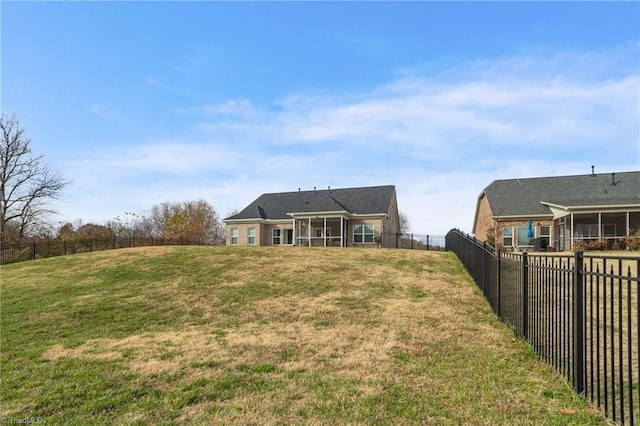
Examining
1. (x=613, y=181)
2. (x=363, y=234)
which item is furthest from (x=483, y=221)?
(x=363, y=234)

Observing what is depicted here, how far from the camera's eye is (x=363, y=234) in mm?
29609

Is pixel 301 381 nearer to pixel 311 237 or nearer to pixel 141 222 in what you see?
pixel 311 237

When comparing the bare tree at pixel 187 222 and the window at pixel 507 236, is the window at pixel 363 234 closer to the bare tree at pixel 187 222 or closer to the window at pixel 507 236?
the window at pixel 507 236

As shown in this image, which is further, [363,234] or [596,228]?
[363,234]

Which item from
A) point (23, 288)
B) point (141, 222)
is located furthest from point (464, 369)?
point (141, 222)

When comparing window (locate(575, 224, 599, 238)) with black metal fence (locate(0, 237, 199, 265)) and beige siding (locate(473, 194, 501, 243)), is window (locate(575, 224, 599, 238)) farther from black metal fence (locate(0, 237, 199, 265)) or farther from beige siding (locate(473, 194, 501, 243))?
black metal fence (locate(0, 237, 199, 265))

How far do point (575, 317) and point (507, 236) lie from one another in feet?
82.7

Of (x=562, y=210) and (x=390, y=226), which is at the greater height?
(x=562, y=210)

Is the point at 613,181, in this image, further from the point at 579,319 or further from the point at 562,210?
the point at 579,319

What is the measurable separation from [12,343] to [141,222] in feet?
151

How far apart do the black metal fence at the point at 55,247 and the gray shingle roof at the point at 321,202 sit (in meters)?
8.76

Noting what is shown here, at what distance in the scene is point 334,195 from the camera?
33188mm

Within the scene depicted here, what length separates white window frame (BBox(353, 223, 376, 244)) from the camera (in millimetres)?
29375

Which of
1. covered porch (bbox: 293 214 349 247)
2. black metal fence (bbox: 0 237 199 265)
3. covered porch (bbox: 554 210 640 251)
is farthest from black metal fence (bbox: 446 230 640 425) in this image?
black metal fence (bbox: 0 237 199 265)
